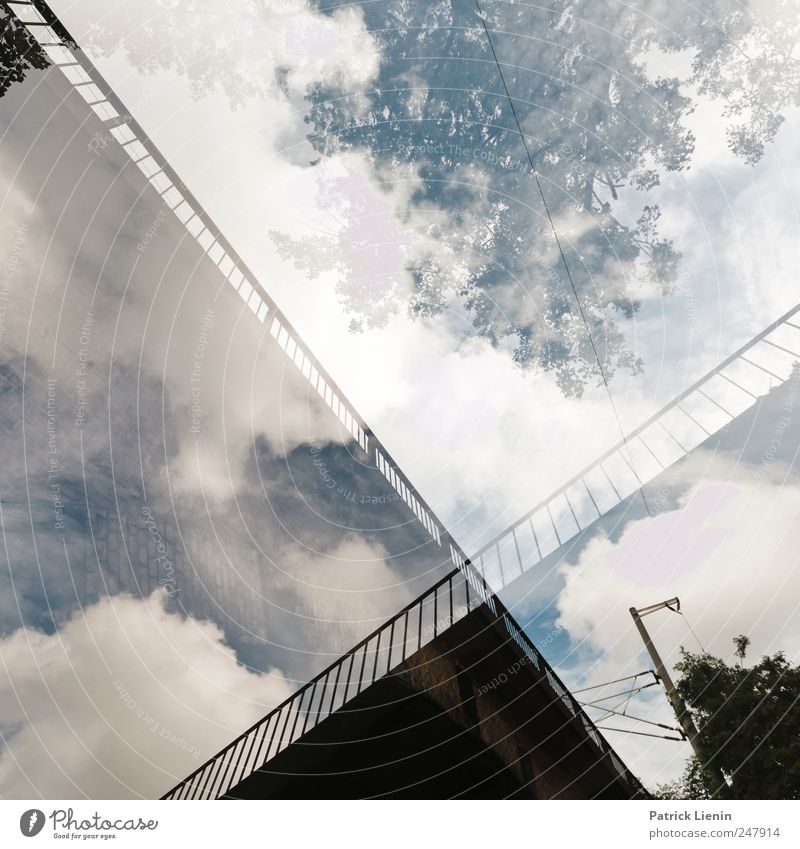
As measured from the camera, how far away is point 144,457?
5.42 m

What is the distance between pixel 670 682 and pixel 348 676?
507 centimetres

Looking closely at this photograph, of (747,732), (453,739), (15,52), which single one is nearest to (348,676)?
(453,739)

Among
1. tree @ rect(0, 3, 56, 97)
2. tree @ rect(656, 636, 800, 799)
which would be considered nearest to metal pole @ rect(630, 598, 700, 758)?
tree @ rect(656, 636, 800, 799)

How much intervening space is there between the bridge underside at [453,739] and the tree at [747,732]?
2280 mm

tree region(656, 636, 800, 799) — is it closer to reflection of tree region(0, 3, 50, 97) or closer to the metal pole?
the metal pole

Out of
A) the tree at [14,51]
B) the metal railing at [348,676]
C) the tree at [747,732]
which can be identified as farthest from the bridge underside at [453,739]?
the tree at [14,51]

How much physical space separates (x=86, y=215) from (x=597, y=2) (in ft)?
20.3

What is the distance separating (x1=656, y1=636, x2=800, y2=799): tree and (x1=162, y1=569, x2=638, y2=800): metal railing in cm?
253

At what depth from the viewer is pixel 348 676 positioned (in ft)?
18.0

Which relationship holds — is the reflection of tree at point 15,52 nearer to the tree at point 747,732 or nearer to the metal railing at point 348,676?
the metal railing at point 348,676

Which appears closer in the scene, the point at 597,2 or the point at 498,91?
the point at 597,2
